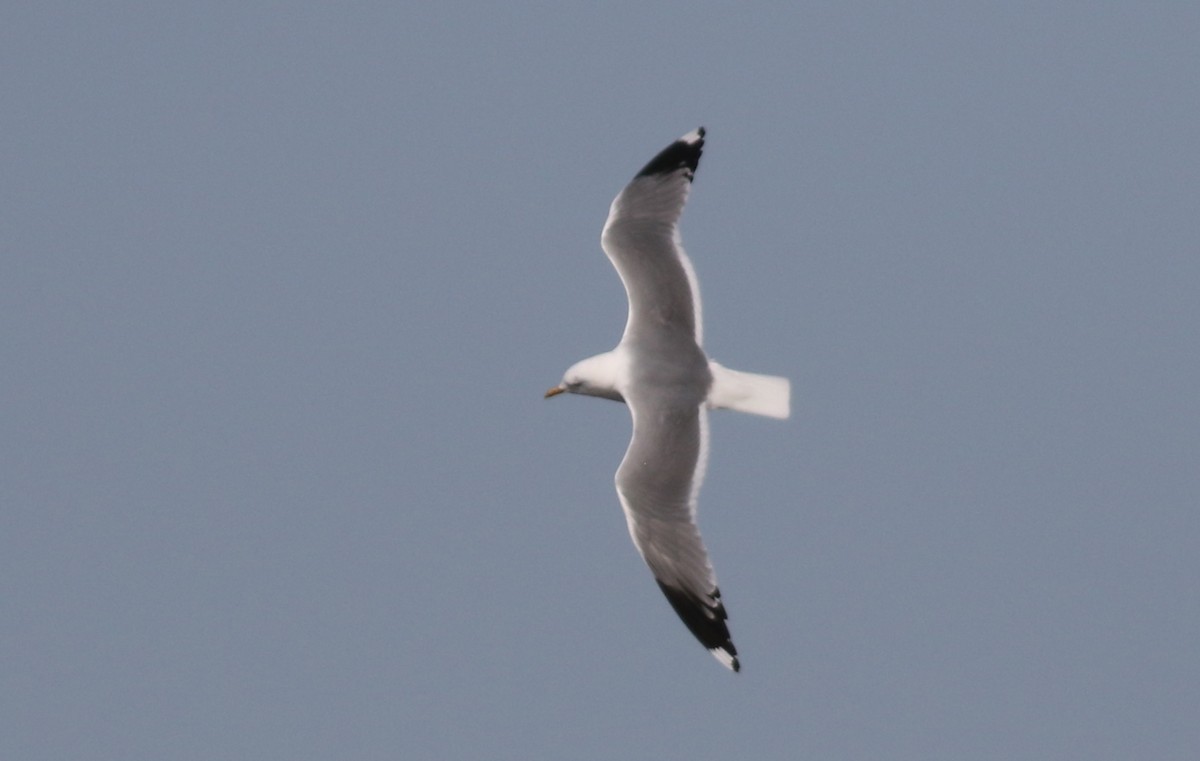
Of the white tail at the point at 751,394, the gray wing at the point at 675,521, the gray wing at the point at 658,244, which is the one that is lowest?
the gray wing at the point at 675,521

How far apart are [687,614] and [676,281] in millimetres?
2028

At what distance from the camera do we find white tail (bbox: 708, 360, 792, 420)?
35.9 feet

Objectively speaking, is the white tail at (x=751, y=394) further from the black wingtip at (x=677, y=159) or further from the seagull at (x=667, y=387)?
the black wingtip at (x=677, y=159)

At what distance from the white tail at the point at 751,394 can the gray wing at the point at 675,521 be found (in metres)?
0.34

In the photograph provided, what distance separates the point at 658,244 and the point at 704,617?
2.31 m

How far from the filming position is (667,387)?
10867mm

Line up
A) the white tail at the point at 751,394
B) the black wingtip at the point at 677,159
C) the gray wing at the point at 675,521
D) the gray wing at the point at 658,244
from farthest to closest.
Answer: the black wingtip at the point at 677,159 → the gray wing at the point at 658,244 → the white tail at the point at 751,394 → the gray wing at the point at 675,521

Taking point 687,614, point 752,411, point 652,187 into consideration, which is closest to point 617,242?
point 652,187

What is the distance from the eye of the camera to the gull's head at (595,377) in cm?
1111

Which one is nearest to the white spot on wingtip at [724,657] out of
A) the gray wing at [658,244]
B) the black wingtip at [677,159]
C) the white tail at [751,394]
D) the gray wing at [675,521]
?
the gray wing at [675,521]

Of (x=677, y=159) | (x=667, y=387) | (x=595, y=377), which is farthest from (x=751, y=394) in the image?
(x=677, y=159)

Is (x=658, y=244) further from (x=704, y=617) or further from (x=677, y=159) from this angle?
(x=704, y=617)

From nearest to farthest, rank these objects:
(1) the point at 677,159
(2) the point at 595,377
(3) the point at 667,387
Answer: (3) the point at 667,387
(2) the point at 595,377
(1) the point at 677,159

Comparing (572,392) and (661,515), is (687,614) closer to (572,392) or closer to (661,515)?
(661,515)
